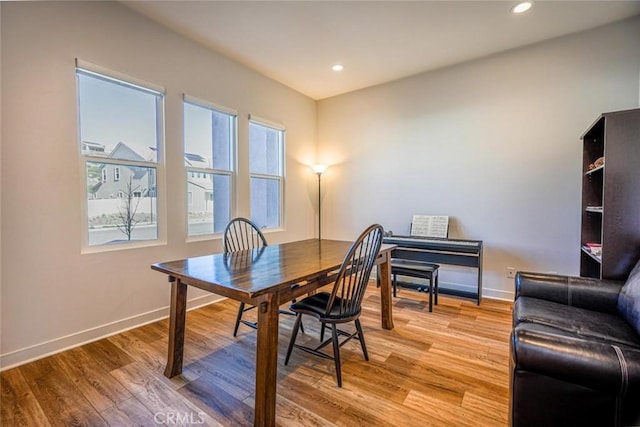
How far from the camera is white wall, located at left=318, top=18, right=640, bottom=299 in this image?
294cm

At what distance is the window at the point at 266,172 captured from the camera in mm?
3924

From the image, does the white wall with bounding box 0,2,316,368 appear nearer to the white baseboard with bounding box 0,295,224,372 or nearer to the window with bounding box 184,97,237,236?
the white baseboard with bounding box 0,295,224,372

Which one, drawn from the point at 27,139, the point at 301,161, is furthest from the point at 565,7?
the point at 27,139

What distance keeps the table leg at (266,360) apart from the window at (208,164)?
207cm

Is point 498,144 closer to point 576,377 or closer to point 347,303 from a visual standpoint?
point 347,303

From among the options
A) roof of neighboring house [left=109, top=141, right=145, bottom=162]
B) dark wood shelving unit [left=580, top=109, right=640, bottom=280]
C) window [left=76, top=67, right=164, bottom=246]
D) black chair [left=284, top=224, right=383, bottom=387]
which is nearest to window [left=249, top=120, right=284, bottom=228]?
window [left=76, top=67, right=164, bottom=246]

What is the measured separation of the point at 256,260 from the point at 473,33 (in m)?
2.99

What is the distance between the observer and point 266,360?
1422 millimetres

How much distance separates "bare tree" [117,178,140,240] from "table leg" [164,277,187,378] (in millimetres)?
1224

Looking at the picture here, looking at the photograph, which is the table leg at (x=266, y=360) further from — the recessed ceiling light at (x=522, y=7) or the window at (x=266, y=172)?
the recessed ceiling light at (x=522, y=7)

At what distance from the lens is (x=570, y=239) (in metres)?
3.03

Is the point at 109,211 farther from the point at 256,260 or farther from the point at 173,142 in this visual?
the point at 256,260

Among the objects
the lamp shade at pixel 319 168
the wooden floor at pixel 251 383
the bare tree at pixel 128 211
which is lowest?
the wooden floor at pixel 251 383

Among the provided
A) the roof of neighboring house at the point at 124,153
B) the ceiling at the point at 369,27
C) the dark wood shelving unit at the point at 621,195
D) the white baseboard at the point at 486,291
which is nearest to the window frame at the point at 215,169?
the roof of neighboring house at the point at 124,153
